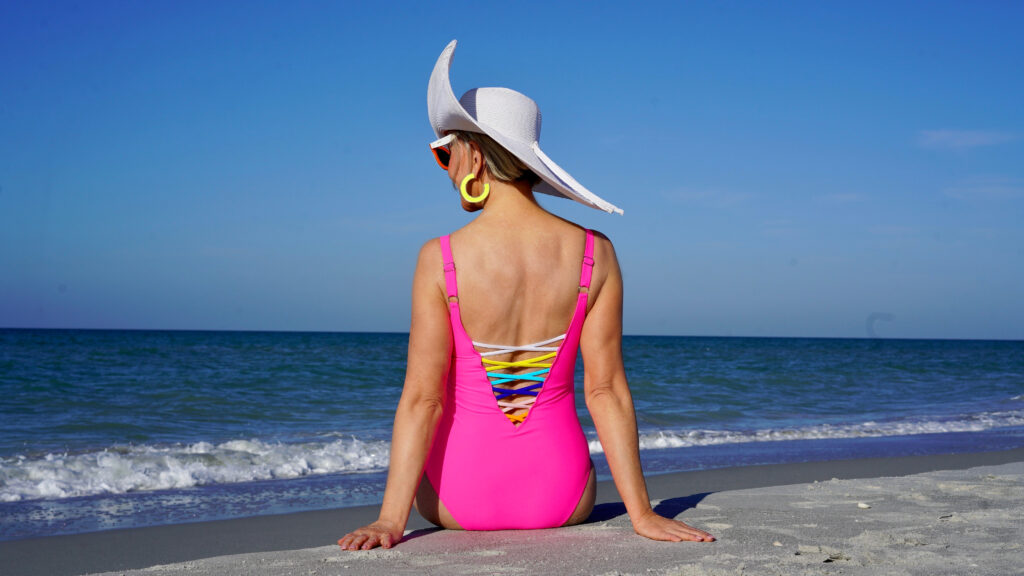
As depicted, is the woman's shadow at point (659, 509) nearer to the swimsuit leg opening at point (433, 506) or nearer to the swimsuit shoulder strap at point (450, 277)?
the swimsuit leg opening at point (433, 506)

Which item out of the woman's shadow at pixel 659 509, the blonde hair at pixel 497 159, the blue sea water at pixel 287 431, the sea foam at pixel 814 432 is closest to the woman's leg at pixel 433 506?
the woman's shadow at pixel 659 509

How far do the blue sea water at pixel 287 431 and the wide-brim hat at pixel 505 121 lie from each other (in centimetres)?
327

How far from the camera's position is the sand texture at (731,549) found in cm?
246

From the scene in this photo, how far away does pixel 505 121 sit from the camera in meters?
2.76

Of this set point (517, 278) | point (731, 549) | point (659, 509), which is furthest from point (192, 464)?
point (731, 549)

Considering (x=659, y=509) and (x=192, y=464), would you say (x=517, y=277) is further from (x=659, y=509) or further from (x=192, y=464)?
(x=192, y=464)

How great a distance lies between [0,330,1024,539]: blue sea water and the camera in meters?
5.75

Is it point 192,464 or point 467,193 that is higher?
point 467,193

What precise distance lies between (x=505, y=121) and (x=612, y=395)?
971 mm

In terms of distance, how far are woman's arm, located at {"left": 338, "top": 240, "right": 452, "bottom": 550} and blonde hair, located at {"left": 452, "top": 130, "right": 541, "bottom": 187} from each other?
332mm

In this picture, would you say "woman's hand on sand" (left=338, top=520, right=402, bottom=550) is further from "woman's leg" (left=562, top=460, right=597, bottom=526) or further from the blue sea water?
the blue sea water

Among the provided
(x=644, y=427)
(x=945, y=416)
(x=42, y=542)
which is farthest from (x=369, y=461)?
(x=945, y=416)

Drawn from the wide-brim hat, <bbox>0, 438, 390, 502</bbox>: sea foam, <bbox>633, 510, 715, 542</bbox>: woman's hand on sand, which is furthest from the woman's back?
<bbox>0, 438, 390, 502</bbox>: sea foam

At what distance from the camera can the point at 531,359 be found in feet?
9.11
